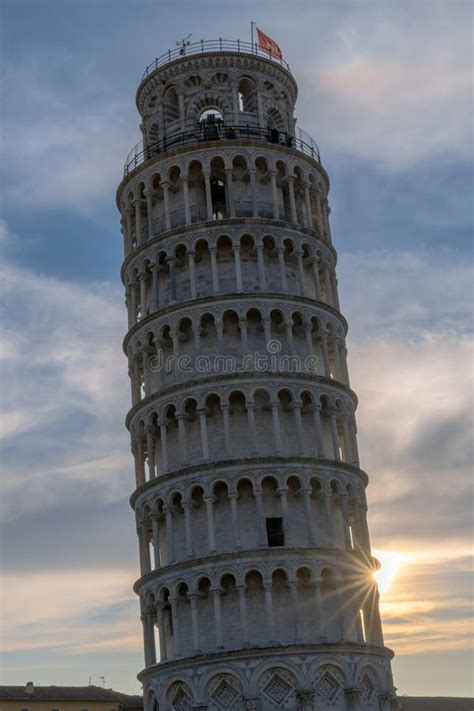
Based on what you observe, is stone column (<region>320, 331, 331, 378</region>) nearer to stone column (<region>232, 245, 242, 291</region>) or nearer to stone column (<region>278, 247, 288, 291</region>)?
stone column (<region>278, 247, 288, 291</region>)

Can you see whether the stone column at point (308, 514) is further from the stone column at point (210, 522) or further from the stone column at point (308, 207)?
the stone column at point (308, 207)

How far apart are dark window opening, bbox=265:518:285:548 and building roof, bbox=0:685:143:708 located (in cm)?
4962

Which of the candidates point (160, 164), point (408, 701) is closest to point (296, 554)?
point (160, 164)

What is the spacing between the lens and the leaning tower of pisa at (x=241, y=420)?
4266 centimetres

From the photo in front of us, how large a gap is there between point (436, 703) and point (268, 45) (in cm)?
6546

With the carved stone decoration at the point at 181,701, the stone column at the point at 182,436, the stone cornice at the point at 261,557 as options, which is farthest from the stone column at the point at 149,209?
the carved stone decoration at the point at 181,701

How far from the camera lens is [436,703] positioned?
9619 cm

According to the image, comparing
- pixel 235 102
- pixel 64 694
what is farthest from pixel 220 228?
pixel 64 694

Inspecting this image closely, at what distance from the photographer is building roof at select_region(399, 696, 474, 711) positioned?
307 feet

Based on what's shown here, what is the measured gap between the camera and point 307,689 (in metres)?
41.2

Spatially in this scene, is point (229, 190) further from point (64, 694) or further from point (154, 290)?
point (64, 694)

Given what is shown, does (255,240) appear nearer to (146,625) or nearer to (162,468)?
(162,468)

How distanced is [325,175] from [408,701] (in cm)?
5833

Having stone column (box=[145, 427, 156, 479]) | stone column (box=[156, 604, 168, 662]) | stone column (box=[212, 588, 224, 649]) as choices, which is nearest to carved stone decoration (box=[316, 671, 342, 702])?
stone column (box=[212, 588, 224, 649])
